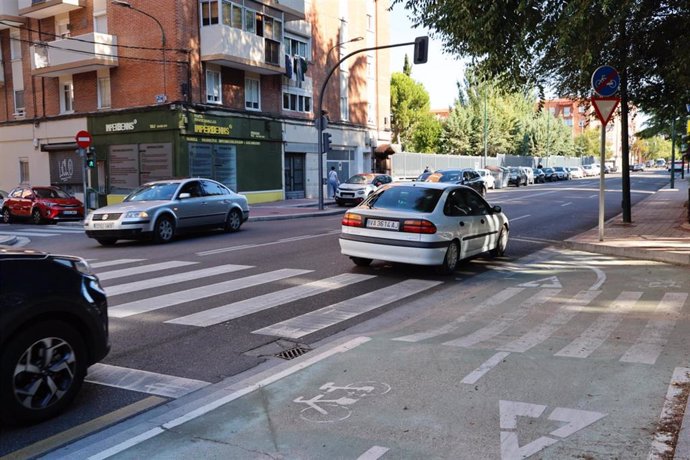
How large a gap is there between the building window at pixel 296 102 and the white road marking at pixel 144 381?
29.5m

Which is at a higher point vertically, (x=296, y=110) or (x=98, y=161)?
(x=296, y=110)

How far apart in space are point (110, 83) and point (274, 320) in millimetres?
25415

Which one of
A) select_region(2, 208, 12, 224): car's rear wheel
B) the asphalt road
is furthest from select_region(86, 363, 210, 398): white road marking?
select_region(2, 208, 12, 224): car's rear wheel

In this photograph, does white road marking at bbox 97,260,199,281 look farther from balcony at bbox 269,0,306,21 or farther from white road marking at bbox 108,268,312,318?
balcony at bbox 269,0,306,21

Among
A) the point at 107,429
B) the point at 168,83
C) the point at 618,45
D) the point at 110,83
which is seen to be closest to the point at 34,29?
the point at 110,83

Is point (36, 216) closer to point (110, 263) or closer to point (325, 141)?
point (325, 141)

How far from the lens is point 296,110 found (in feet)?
114

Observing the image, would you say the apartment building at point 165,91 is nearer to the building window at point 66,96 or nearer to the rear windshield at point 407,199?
the building window at point 66,96

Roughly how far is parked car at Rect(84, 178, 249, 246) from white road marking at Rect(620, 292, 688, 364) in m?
10.8

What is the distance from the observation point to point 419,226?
30.7ft

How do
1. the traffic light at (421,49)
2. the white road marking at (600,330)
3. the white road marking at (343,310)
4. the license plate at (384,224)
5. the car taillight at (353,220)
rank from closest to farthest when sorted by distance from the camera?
the white road marking at (600,330), the white road marking at (343,310), the license plate at (384,224), the car taillight at (353,220), the traffic light at (421,49)

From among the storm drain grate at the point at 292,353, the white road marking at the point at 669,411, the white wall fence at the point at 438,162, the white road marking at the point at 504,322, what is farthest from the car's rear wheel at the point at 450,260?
the white wall fence at the point at 438,162

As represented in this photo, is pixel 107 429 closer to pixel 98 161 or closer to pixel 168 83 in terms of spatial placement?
pixel 168 83

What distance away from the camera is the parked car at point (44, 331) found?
13.1ft
